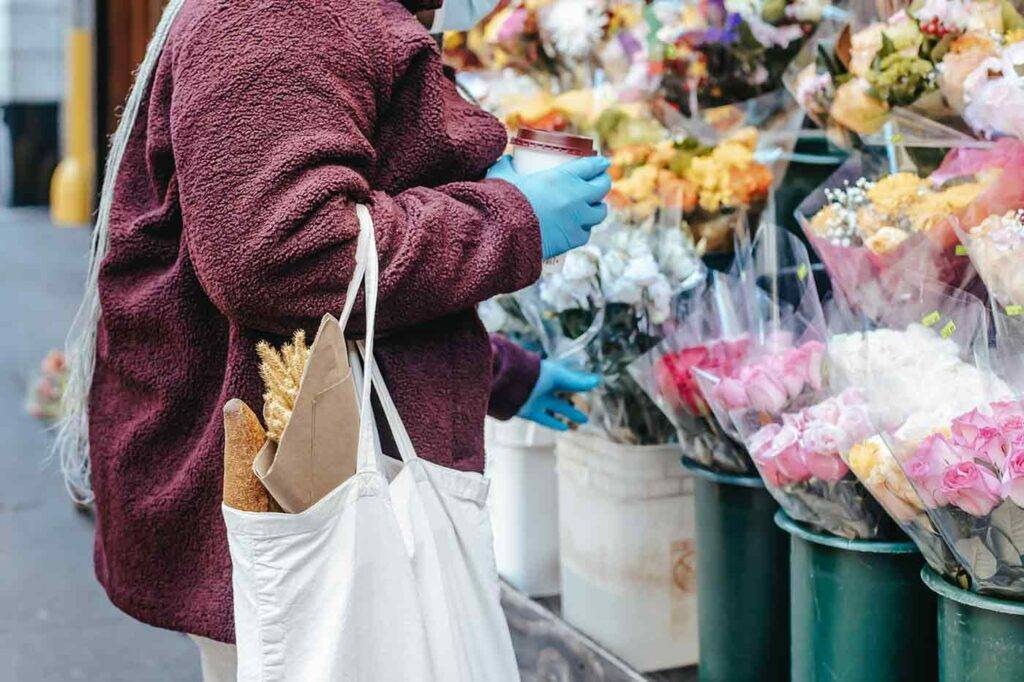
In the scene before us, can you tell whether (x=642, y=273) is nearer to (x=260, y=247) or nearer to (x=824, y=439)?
(x=824, y=439)

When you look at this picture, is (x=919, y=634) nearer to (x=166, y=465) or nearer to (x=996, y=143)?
(x=996, y=143)

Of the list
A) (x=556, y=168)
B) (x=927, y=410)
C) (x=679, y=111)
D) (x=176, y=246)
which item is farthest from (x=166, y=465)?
(x=679, y=111)

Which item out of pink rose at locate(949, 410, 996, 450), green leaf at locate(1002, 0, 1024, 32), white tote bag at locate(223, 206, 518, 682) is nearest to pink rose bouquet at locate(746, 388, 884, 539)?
pink rose at locate(949, 410, 996, 450)

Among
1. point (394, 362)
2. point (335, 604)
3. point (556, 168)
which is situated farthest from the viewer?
point (556, 168)

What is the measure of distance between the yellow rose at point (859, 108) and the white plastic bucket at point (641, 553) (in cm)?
72

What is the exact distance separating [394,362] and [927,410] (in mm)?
729

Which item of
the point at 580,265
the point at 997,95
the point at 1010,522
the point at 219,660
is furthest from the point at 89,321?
the point at 997,95

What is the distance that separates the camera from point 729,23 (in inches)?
127

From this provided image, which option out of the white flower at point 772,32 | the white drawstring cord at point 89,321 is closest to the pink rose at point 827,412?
the white drawstring cord at point 89,321

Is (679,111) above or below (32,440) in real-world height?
above

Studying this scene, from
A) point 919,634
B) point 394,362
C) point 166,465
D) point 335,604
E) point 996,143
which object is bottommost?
point 919,634

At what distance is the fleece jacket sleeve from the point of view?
1.61 metres

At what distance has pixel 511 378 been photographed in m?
2.46

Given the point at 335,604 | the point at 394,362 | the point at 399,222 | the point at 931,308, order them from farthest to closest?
the point at 931,308 < the point at 394,362 < the point at 399,222 < the point at 335,604
